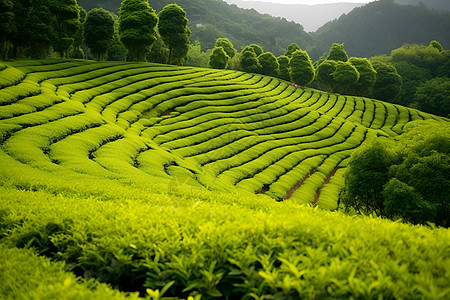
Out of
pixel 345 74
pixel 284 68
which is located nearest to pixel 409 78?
pixel 345 74

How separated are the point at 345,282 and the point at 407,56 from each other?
150845 mm

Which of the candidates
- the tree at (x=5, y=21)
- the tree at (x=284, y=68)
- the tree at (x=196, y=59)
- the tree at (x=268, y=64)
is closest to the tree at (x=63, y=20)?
the tree at (x=5, y=21)

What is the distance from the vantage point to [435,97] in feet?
284

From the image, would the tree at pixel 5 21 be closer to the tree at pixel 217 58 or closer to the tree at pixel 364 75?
the tree at pixel 217 58

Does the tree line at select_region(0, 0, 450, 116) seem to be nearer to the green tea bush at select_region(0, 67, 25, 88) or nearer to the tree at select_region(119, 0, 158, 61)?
the tree at select_region(119, 0, 158, 61)

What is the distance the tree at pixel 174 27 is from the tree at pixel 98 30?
1311 centimetres

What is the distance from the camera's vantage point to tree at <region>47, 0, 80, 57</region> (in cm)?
5016

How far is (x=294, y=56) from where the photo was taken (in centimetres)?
8588

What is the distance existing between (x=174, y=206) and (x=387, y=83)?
346ft

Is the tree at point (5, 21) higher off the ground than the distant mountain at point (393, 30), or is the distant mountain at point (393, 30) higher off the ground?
the distant mountain at point (393, 30)

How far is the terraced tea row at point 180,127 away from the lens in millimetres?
20750

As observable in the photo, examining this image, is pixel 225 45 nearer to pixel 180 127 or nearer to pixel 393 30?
pixel 180 127

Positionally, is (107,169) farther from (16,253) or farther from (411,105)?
(411,105)

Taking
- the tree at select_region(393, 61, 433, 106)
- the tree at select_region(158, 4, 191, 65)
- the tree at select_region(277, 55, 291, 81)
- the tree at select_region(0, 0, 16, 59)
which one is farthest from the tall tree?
the tree at select_region(393, 61, 433, 106)
